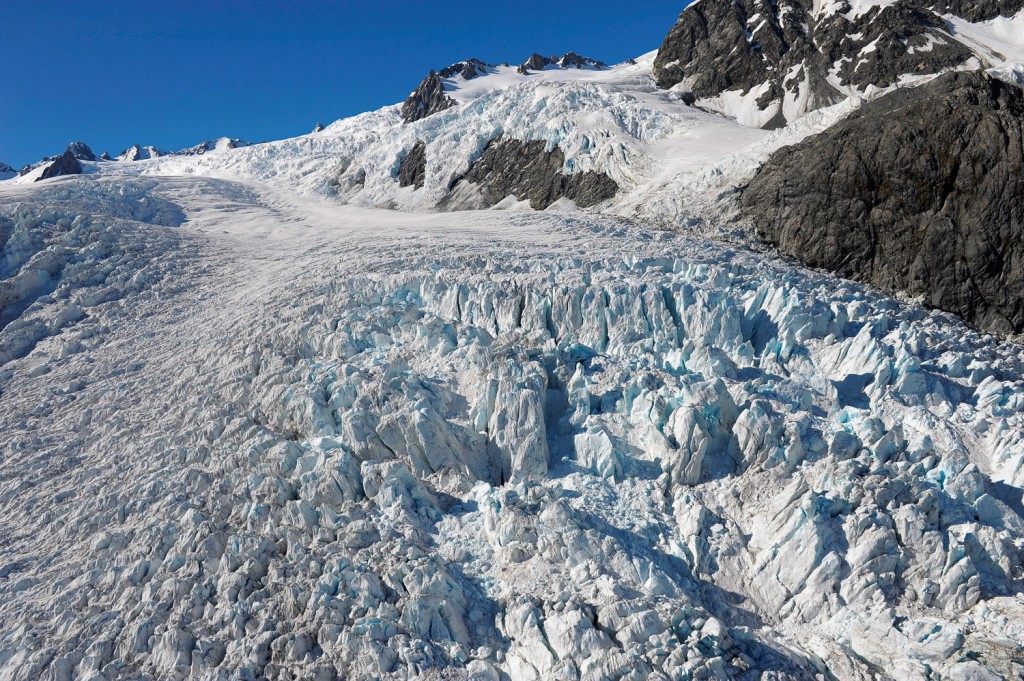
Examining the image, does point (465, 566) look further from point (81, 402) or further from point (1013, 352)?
point (1013, 352)

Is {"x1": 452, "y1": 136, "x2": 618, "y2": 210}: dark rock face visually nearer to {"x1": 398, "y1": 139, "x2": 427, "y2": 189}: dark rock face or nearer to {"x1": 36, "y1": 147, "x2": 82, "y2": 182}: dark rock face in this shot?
{"x1": 398, "y1": 139, "x2": 427, "y2": 189}: dark rock face

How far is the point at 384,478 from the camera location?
17.9 metres

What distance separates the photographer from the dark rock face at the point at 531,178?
1730 inches

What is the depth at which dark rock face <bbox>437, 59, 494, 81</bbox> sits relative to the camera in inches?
3117

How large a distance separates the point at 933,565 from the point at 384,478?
1290cm

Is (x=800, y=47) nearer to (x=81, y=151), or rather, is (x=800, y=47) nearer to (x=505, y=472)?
(x=505, y=472)

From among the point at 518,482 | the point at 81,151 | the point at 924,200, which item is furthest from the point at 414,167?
the point at 81,151

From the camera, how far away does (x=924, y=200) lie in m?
30.1

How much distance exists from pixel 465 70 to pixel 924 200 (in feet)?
200

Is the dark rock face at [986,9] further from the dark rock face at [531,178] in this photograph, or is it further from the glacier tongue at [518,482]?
the glacier tongue at [518,482]

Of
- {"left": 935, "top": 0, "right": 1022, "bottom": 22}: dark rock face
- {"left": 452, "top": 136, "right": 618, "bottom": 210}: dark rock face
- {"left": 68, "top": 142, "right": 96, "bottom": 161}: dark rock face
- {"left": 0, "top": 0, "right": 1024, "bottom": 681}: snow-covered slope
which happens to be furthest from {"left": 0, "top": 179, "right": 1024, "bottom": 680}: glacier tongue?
{"left": 68, "top": 142, "right": 96, "bottom": 161}: dark rock face

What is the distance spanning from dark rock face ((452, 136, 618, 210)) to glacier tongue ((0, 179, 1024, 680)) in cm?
1647

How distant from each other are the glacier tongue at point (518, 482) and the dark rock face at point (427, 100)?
49.1 metres

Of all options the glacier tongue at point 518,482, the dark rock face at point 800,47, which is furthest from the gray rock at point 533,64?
the glacier tongue at point 518,482
